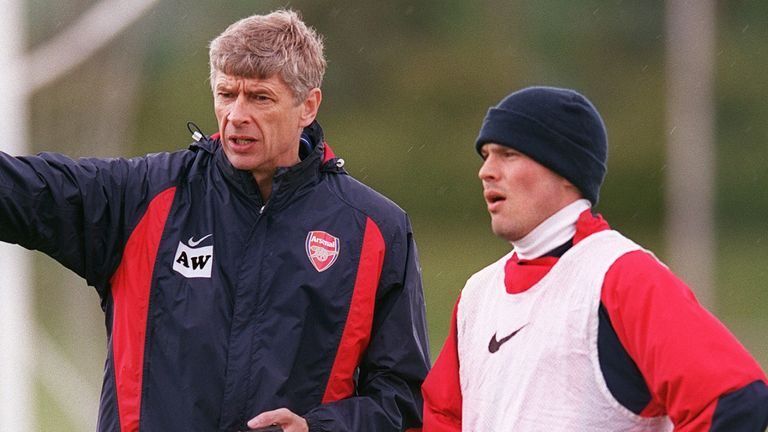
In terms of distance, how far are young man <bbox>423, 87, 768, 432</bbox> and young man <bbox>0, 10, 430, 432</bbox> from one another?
0.29 meters

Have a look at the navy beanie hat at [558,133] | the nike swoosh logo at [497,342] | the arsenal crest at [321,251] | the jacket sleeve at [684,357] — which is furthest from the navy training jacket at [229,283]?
the jacket sleeve at [684,357]

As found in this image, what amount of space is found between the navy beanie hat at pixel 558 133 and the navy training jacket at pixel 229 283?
0.54 m

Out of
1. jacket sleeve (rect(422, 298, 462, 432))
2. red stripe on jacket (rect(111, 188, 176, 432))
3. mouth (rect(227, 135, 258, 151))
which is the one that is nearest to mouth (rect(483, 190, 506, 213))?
jacket sleeve (rect(422, 298, 462, 432))

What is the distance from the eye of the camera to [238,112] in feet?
10.1

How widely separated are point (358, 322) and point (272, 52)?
2.04 feet

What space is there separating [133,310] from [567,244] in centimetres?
96

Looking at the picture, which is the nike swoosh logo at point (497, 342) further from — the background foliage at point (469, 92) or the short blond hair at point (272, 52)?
the background foliage at point (469, 92)

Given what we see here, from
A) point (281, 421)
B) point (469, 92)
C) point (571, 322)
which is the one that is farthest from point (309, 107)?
point (469, 92)

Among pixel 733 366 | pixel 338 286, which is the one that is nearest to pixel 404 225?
pixel 338 286

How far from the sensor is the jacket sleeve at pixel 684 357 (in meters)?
2.36

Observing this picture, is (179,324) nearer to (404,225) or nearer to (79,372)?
(404,225)

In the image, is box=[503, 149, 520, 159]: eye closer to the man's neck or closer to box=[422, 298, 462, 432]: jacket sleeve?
the man's neck

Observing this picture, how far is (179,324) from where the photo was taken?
3.01 m

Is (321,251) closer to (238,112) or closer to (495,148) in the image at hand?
(238,112)
